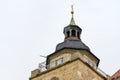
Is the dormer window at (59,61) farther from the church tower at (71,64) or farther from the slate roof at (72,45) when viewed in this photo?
the slate roof at (72,45)

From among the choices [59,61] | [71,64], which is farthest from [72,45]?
[71,64]

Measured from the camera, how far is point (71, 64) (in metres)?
36.2

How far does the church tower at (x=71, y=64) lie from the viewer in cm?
3584

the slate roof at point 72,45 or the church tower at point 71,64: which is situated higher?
the slate roof at point 72,45

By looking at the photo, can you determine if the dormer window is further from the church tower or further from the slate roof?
the slate roof

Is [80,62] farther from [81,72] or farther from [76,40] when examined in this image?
[76,40]

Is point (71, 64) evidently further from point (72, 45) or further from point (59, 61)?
point (72, 45)

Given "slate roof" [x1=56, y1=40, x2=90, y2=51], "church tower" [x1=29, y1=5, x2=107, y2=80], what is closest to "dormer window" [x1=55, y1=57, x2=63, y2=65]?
"church tower" [x1=29, y1=5, x2=107, y2=80]

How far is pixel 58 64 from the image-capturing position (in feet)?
122

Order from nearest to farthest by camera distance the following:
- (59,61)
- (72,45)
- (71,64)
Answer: (71,64)
(59,61)
(72,45)

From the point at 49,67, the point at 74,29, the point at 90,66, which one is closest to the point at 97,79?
the point at 90,66

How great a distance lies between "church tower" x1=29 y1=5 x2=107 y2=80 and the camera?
35844 mm

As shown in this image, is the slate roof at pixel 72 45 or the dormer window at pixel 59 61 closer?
the dormer window at pixel 59 61

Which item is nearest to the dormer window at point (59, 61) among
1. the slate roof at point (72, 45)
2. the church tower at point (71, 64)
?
the church tower at point (71, 64)
